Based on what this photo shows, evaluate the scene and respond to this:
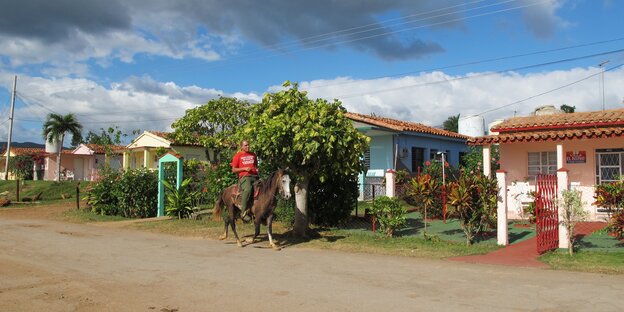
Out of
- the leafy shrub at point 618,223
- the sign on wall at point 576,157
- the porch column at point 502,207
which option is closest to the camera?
the leafy shrub at point 618,223

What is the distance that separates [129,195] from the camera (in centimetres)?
1859

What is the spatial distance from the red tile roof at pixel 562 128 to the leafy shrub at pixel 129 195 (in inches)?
458

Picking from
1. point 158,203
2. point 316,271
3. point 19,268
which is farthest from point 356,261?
point 158,203

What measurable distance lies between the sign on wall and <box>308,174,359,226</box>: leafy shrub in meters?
6.77

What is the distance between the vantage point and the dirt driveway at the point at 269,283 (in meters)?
6.09

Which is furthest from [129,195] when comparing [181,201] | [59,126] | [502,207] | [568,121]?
[59,126]

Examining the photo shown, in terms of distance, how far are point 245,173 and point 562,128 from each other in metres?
9.44

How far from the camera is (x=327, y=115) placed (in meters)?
11.7

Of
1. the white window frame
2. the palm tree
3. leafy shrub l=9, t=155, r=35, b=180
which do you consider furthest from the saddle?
leafy shrub l=9, t=155, r=35, b=180

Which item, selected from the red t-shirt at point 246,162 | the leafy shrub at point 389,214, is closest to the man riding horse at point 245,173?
the red t-shirt at point 246,162

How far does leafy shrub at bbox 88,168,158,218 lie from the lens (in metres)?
18.6

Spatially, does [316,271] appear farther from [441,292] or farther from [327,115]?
[327,115]

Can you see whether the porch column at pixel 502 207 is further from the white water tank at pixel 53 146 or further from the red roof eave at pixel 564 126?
the white water tank at pixel 53 146

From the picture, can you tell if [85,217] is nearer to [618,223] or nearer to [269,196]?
[269,196]
